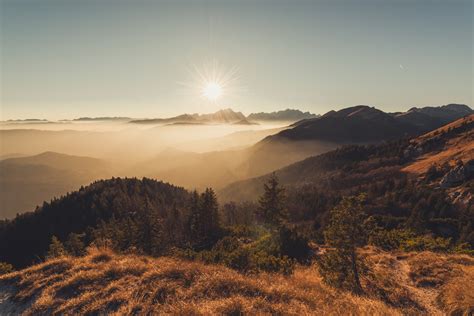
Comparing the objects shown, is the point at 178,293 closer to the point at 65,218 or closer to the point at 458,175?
the point at 458,175

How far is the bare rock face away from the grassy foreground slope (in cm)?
11125

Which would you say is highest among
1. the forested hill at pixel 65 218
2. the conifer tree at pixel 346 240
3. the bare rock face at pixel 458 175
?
the conifer tree at pixel 346 240

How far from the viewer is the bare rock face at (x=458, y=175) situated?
9982 centimetres

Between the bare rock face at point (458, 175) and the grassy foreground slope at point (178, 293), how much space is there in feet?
365

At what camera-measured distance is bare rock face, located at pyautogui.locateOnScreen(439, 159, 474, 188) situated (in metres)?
99.8

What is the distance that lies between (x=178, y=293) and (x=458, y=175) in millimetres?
128027

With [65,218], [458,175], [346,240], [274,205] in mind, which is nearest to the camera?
[346,240]

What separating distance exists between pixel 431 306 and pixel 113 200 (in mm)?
137795

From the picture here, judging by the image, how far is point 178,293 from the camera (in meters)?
10.8

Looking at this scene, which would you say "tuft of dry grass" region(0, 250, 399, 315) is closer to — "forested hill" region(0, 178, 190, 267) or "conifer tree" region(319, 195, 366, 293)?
"conifer tree" region(319, 195, 366, 293)

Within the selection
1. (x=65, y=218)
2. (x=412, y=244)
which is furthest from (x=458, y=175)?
(x=65, y=218)

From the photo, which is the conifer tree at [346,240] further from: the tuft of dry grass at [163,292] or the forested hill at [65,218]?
the forested hill at [65,218]

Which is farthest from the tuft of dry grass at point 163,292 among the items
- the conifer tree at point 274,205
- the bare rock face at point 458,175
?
the bare rock face at point 458,175

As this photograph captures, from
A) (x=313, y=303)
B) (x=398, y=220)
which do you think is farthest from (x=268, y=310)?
(x=398, y=220)
